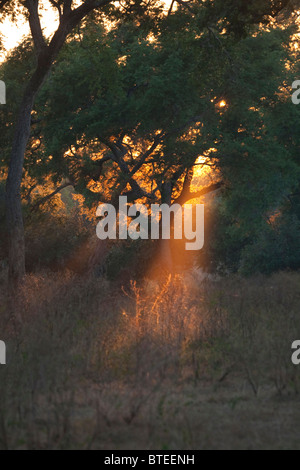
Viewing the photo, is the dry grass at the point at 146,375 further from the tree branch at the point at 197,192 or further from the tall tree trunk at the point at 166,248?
the tree branch at the point at 197,192

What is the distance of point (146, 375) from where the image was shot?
796cm

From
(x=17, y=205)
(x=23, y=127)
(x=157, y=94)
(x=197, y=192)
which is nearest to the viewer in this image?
(x=17, y=205)

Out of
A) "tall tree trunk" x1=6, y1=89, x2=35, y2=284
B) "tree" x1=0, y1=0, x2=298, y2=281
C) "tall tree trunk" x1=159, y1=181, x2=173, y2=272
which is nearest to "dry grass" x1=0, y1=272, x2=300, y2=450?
"tall tree trunk" x1=6, y1=89, x2=35, y2=284

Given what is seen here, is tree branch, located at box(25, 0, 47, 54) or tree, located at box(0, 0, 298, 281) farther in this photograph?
tree branch, located at box(25, 0, 47, 54)

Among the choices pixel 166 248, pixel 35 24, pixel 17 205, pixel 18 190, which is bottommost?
pixel 166 248

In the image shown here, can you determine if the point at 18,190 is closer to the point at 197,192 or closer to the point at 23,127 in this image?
the point at 23,127

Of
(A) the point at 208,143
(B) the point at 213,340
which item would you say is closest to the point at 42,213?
(A) the point at 208,143

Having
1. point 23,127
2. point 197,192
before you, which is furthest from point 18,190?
point 197,192

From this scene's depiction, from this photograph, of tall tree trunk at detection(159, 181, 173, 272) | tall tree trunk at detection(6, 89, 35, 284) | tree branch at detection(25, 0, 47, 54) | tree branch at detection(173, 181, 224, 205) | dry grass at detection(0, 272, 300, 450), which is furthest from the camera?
A: tree branch at detection(173, 181, 224, 205)

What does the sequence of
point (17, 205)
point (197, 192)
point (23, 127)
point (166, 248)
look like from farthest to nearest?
point (197, 192), point (166, 248), point (23, 127), point (17, 205)

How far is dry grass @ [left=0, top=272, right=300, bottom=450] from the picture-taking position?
6699 mm

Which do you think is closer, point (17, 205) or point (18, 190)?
point (17, 205)

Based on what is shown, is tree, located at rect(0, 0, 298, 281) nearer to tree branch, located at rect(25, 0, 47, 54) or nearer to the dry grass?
tree branch, located at rect(25, 0, 47, 54)
